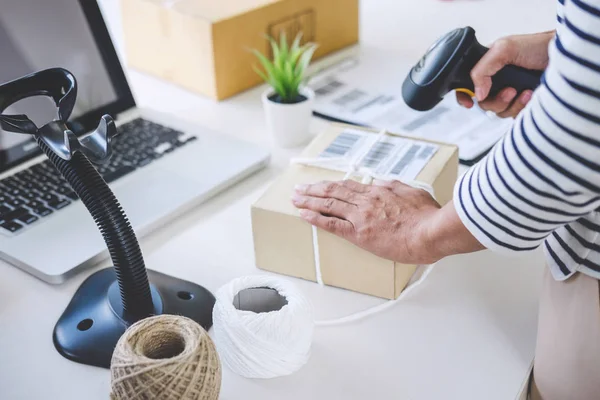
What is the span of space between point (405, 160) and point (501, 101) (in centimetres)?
15

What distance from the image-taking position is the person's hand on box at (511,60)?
2.87 ft

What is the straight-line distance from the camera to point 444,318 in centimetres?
76

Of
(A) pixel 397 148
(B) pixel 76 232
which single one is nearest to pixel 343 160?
(A) pixel 397 148

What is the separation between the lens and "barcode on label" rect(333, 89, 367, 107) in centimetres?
121

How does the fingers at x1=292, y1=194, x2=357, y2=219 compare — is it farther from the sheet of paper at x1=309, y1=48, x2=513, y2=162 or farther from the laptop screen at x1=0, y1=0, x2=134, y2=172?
the laptop screen at x1=0, y1=0, x2=134, y2=172

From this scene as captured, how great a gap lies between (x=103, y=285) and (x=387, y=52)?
83 cm

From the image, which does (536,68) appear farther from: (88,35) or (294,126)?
(88,35)

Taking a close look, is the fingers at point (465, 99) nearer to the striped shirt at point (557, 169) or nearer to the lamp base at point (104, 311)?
the striped shirt at point (557, 169)

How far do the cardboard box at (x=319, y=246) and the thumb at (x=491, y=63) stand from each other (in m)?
0.09

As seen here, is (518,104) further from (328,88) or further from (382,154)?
(328,88)

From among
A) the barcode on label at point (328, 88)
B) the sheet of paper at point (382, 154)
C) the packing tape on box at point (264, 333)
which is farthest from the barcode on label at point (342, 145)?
the barcode on label at point (328, 88)

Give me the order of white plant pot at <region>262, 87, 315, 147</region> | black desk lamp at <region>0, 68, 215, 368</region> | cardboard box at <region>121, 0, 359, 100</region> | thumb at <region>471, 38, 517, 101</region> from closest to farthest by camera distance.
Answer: black desk lamp at <region>0, 68, 215, 368</region>
thumb at <region>471, 38, 517, 101</region>
white plant pot at <region>262, 87, 315, 147</region>
cardboard box at <region>121, 0, 359, 100</region>

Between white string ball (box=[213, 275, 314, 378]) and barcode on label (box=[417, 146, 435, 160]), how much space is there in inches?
10.4

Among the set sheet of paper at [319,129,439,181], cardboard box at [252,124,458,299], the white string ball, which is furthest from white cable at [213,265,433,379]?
sheet of paper at [319,129,439,181]
